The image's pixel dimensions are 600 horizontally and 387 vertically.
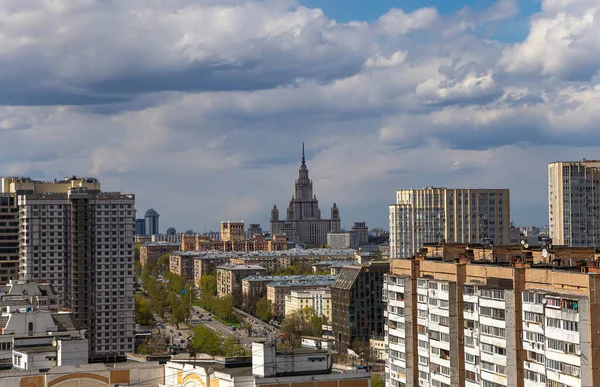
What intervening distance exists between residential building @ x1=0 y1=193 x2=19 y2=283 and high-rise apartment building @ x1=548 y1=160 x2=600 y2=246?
78.2m

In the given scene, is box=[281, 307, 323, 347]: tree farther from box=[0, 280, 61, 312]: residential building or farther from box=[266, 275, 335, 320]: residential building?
box=[0, 280, 61, 312]: residential building

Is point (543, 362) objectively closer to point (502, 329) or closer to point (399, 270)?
point (502, 329)

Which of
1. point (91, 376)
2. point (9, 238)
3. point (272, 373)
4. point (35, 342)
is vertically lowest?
point (91, 376)

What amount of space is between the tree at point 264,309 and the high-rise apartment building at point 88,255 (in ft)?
193

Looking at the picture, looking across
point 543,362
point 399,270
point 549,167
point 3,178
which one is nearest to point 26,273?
point 3,178

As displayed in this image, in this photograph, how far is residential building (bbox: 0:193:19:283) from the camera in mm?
112875

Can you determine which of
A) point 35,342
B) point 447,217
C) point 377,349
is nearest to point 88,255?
point 377,349

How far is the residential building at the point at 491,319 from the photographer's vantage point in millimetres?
44312

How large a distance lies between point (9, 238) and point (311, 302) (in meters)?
53.3

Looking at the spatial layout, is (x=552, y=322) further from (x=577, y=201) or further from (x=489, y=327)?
(x=577, y=201)

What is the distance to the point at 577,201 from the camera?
154250mm

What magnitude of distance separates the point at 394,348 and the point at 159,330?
8126 centimetres

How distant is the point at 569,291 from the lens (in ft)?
151

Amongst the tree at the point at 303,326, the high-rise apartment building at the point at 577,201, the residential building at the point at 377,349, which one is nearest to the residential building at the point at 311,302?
the tree at the point at 303,326
